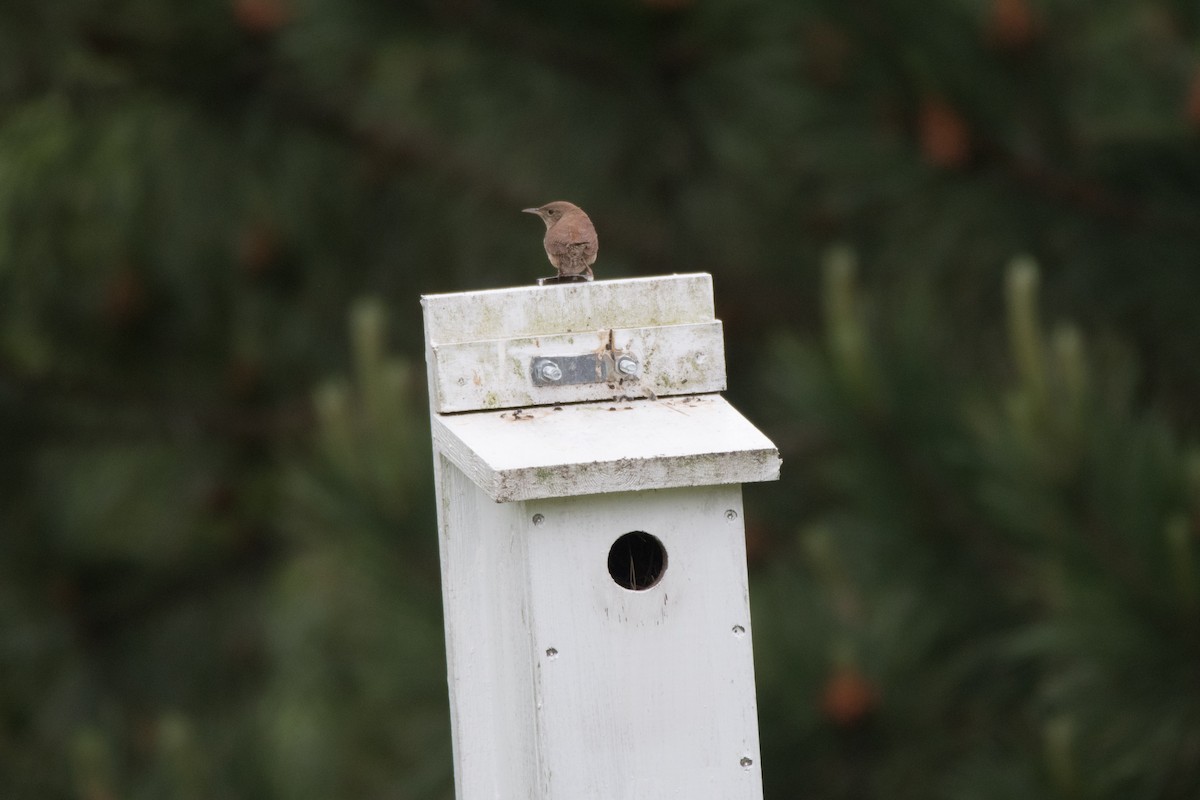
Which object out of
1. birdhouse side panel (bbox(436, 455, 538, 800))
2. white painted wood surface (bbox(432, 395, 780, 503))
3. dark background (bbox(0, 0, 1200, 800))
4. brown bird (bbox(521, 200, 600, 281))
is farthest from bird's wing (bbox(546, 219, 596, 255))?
dark background (bbox(0, 0, 1200, 800))

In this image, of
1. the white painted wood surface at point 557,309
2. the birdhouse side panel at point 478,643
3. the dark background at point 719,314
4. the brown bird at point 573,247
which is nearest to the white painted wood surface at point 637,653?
the birdhouse side panel at point 478,643

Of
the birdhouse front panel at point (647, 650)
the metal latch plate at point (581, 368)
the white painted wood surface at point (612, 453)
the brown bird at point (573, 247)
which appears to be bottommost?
the birdhouse front panel at point (647, 650)

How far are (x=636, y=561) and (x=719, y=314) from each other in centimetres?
312

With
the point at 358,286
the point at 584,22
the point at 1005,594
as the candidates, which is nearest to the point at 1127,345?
the point at 1005,594

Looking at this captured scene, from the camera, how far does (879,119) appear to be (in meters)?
4.24

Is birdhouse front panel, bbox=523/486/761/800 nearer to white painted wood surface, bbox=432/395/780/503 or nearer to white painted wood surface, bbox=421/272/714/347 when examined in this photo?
white painted wood surface, bbox=432/395/780/503

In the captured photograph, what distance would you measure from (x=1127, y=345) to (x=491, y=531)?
8.16 feet

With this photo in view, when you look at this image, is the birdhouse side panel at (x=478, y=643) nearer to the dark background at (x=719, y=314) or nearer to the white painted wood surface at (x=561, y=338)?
the white painted wood surface at (x=561, y=338)

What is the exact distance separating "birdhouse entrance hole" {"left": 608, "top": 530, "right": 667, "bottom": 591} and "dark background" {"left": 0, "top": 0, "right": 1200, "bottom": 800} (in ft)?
3.62

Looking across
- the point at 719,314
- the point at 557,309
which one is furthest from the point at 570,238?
the point at 719,314

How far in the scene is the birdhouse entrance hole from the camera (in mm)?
2186

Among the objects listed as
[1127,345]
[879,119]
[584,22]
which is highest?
[584,22]

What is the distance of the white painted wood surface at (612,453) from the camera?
2.03m

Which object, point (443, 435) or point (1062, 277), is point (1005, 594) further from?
point (443, 435)
